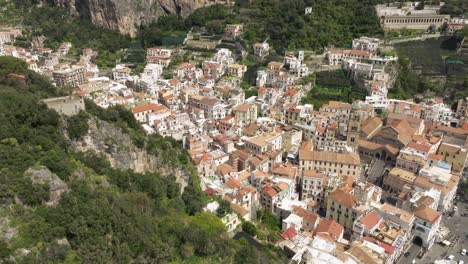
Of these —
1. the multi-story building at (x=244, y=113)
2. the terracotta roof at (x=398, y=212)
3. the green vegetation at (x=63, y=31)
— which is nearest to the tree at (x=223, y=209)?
the terracotta roof at (x=398, y=212)

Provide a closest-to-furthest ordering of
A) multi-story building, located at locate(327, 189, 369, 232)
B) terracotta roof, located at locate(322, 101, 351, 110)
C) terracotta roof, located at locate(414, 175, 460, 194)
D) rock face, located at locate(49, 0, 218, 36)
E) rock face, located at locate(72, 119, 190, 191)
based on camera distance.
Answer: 1. rock face, located at locate(72, 119, 190, 191)
2. multi-story building, located at locate(327, 189, 369, 232)
3. terracotta roof, located at locate(414, 175, 460, 194)
4. terracotta roof, located at locate(322, 101, 351, 110)
5. rock face, located at locate(49, 0, 218, 36)

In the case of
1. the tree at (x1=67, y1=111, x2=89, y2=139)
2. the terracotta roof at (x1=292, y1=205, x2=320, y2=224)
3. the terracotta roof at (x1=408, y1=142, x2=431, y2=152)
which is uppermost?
the tree at (x1=67, y1=111, x2=89, y2=139)

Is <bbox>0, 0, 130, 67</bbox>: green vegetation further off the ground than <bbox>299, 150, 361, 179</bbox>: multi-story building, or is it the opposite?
<bbox>0, 0, 130, 67</bbox>: green vegetation

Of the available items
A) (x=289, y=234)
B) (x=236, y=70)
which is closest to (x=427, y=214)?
(x=289, y=234)

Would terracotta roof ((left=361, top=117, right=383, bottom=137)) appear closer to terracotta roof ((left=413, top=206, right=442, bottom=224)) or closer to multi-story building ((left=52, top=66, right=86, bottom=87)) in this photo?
terracotta roof ((left=413, top=206, right=442, bottom=224))

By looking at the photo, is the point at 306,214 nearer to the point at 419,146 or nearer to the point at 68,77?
the point at 419,146

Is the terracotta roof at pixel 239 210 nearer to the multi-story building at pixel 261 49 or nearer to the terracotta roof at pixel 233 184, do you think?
the terracotta roof at pixel 233 184

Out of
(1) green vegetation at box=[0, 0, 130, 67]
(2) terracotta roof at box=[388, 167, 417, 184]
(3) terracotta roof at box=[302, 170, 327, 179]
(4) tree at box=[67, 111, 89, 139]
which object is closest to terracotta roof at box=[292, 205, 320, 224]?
(3) terracotta roof at box=[302, 170, 327, 179]

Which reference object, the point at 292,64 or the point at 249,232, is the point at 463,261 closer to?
the point at 249,232
